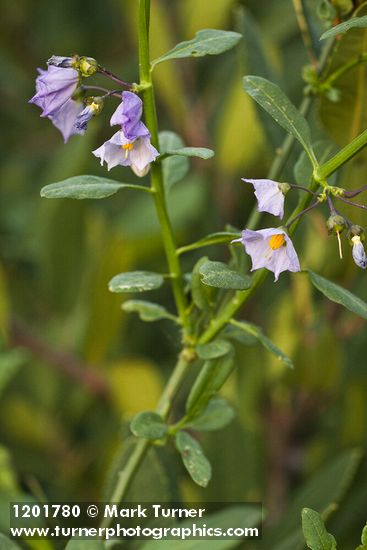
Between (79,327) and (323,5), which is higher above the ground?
(323,5)

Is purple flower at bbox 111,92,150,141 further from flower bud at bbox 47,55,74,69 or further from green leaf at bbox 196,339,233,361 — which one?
green leaf at bbox 196,339,233,361

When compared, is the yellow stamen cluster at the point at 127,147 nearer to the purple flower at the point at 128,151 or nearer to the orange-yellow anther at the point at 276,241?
the purple flower at the point at 128,151

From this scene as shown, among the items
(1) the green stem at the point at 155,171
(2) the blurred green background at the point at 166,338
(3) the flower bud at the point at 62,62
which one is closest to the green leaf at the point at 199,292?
(1) the green stem at the point at 155,171

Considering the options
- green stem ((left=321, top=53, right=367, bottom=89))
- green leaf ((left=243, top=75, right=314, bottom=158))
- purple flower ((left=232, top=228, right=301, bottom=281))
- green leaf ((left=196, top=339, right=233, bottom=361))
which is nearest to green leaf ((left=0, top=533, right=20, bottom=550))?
green leaf ((left=196, top=339, right=233, bottom=361))

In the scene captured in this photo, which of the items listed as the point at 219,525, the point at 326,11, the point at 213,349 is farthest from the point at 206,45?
the point at 219,525

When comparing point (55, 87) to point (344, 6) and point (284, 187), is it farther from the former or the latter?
point (344, 6)

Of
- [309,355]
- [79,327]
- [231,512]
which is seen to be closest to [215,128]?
[79,327]

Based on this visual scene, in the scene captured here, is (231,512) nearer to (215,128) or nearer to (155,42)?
(215,128)
